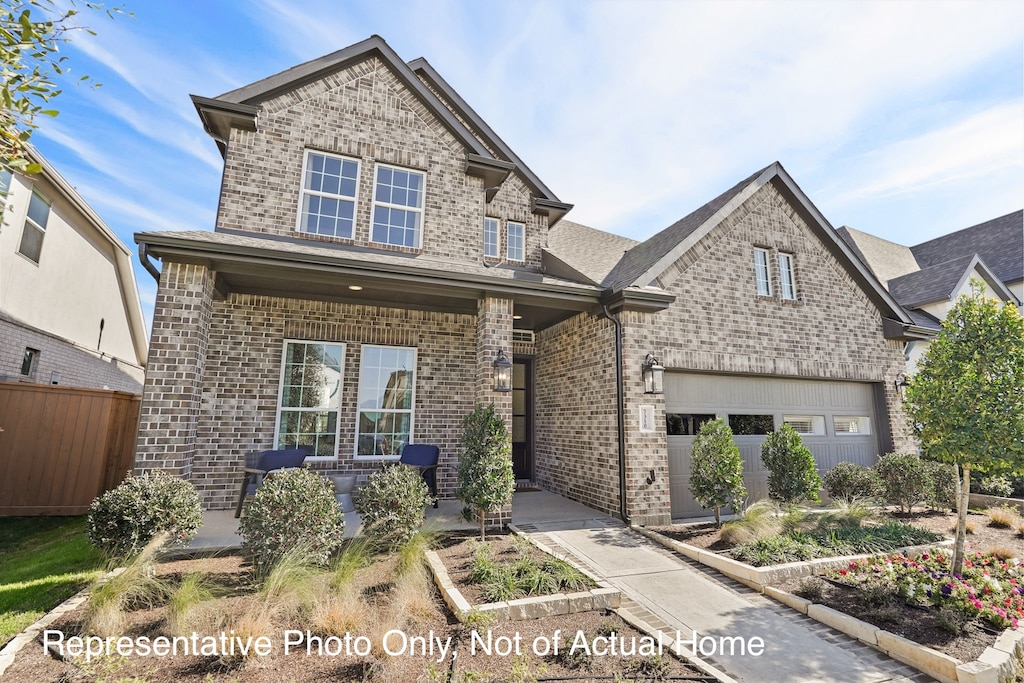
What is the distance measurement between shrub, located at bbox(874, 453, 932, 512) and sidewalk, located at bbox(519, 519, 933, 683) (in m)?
5.38

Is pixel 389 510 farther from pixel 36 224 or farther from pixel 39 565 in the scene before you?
pixel 36 224

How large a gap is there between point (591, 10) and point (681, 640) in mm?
7879

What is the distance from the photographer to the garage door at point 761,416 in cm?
805

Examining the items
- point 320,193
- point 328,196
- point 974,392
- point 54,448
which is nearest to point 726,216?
point 974,392

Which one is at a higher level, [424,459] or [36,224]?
[36,224]

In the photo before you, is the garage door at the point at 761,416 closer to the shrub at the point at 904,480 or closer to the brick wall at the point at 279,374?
the shrub at the point at 904,480

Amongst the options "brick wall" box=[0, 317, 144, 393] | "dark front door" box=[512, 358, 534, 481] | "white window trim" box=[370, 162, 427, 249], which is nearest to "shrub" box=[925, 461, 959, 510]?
"dark front door" box=[512, 358, 534, 481]

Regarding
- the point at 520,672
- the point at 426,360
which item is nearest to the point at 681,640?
the point at 520,672

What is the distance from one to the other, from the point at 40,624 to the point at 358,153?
7678 mm

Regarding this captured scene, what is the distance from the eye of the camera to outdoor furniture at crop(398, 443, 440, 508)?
7586 mm

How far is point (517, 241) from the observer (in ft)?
35.7

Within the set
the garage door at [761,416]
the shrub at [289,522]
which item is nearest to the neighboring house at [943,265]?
the garage door at [761,416]

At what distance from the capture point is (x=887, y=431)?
9805mm

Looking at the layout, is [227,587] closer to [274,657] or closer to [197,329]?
[274,657]
